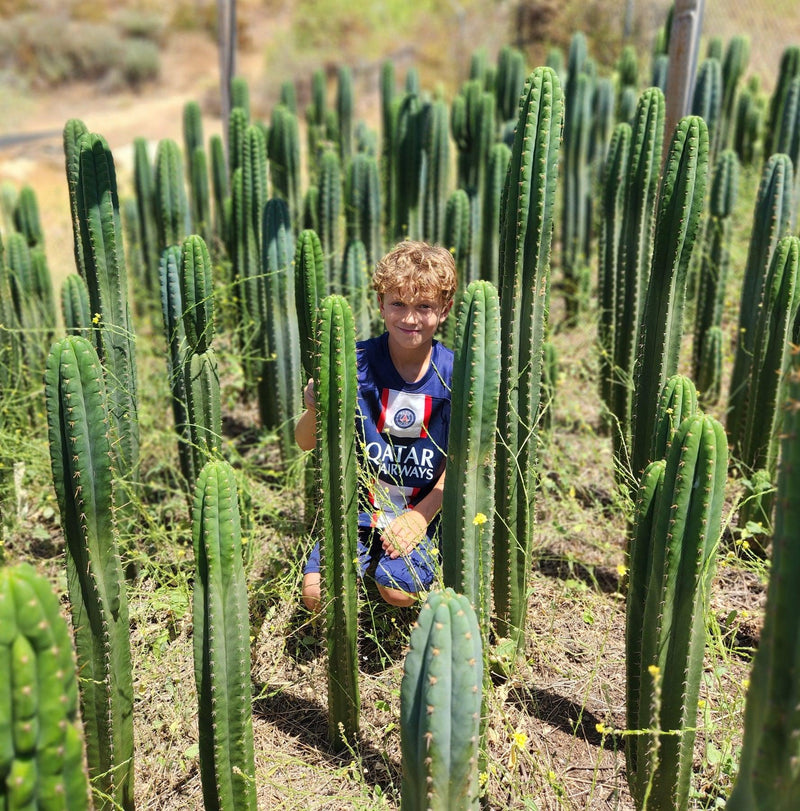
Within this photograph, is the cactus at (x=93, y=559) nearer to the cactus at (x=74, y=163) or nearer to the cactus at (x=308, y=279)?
the cactus at (x=308, y=279)

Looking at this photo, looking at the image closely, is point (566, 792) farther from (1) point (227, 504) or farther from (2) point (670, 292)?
(2) point (670, 292)

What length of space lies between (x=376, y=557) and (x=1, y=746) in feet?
5.52

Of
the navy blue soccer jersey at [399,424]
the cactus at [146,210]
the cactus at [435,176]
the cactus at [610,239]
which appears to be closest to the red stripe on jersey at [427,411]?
the navy blue soccer jersey at [399,424]

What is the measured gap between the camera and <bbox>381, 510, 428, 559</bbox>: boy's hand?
269 cm

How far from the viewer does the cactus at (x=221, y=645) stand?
196cm

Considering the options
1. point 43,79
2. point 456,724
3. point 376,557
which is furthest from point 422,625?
point 43,79

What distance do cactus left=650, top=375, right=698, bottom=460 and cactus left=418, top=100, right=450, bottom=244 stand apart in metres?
2.90

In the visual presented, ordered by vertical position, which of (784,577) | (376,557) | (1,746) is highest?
(784,577)

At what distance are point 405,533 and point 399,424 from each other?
0.36 metres

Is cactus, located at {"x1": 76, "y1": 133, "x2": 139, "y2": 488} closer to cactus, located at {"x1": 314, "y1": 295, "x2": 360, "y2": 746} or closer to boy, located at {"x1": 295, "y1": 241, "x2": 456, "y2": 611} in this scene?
boy, located at {"x1": 295, "y1": 241, "x2": 456, "y2": 611}

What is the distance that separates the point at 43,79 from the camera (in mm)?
18875

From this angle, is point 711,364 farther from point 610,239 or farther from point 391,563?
point 391,563

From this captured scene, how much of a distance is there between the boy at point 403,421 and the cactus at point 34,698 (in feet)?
4.30

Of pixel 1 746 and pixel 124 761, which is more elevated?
pixel 1 746
